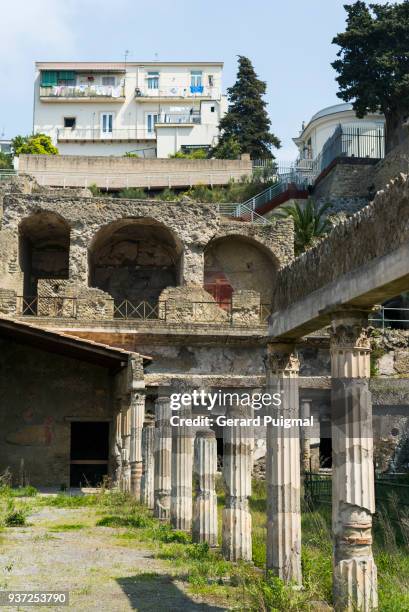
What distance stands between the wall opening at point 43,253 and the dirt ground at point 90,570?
647 inches

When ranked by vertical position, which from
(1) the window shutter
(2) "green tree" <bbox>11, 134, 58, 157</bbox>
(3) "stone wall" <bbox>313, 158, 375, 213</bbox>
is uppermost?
(1) the window shutter

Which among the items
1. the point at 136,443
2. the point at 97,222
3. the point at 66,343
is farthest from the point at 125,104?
the point at 136,443

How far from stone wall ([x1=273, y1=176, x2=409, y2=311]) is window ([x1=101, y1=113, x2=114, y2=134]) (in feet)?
167

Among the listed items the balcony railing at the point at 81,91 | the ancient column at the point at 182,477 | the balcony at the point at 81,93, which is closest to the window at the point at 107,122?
the balcony at the point at 81,93

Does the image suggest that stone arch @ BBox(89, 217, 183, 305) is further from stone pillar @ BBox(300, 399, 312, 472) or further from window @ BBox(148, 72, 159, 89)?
window @ BBox(148, 72, 159, 89)

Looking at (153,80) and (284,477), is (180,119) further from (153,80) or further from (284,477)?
(284,477)

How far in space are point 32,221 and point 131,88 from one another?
34790 mm

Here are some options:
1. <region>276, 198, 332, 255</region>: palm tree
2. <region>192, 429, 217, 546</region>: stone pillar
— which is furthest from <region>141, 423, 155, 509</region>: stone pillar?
<region>276, 198, 332, 255</region>: palm tree

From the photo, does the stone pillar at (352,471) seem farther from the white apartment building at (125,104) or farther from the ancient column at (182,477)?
the white apartment building at (125,104)

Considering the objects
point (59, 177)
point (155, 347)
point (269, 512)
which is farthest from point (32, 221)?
point (269, 512)

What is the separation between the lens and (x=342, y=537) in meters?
6.59

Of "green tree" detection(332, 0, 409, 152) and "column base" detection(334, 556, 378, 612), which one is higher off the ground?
"green tree" detection(332, 0, 409, 152)

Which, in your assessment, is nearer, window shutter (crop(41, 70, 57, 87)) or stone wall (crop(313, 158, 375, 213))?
stone wall (crop(313, 158, 375, 213))

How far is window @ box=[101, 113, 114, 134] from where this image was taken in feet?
189
